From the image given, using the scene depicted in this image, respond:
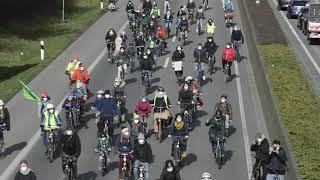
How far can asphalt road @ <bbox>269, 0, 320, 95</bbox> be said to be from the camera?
114ft

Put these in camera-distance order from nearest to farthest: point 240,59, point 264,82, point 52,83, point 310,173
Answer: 1. point 310,173
2. point 264,82
3. point 52,83
4. point 240,59

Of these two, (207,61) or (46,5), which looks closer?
(207,61)

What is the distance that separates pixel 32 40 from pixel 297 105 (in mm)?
22907

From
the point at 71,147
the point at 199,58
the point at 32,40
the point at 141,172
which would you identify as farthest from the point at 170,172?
the point at 32,40

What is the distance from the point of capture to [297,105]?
26938 millimetres

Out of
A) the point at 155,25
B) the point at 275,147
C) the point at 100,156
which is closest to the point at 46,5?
the point at 155,25

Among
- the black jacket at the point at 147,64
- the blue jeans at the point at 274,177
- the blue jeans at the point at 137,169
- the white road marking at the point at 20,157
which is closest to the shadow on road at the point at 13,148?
the white road marking at the point at 20,157

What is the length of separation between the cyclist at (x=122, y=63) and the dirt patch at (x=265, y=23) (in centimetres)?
1104

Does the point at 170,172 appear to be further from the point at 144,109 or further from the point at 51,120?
the point at 144,109

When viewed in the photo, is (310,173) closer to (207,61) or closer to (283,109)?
(283,109)

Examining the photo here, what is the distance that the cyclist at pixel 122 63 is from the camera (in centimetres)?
3042

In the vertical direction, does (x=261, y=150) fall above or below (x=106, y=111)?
above

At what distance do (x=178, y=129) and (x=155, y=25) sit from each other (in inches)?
700

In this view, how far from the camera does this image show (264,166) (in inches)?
725
